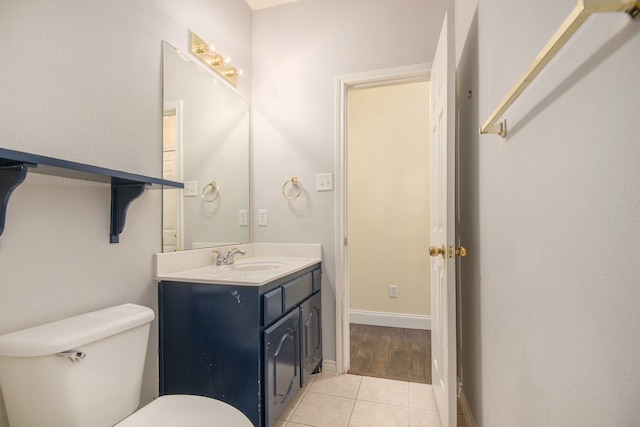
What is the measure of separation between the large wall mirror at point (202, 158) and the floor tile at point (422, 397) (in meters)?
1.45

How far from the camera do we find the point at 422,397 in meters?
1.80

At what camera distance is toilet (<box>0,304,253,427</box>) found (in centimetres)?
83

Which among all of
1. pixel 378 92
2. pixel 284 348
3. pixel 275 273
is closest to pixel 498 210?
pixel 275 273

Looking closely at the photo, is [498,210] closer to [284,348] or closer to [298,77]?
[284,348]

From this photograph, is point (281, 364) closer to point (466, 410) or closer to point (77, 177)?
point (466, 410)

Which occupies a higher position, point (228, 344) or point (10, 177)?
point (10, 177)

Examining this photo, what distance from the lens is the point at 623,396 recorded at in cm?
47

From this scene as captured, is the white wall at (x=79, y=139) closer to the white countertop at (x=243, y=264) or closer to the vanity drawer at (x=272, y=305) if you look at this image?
the white countertop at (x=243, y=264)

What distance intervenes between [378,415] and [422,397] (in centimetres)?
33

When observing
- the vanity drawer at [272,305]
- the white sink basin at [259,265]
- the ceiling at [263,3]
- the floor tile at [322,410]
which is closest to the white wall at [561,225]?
the floor tile at [322,410]

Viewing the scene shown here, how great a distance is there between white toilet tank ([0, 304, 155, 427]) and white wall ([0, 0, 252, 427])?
4.4 inches

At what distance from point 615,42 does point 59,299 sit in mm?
1555

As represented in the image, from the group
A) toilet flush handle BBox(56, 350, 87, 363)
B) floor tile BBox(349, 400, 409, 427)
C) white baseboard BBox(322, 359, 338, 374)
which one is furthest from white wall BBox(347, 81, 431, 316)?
toilet flush handle BBox(56, 350, 87, 363)

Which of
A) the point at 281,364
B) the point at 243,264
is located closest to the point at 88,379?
the point at 281,364
